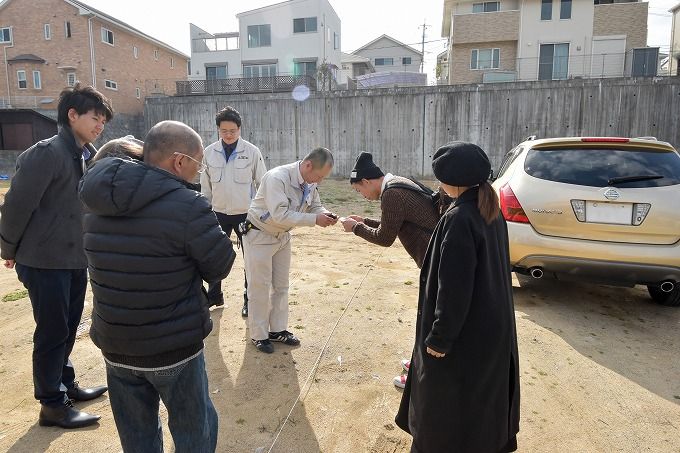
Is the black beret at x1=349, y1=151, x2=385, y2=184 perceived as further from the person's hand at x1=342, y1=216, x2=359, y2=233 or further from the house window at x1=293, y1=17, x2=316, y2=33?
the house window at x1=293, y1=17, x2=316, y2=33

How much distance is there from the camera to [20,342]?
3.83 metres

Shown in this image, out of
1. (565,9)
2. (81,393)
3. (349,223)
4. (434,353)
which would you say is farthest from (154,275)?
(565,9)

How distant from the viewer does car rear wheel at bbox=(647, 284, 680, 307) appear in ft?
14.6

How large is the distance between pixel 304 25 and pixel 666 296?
2932 centimetres

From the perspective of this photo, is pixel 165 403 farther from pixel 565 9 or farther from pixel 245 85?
pixel 565 9

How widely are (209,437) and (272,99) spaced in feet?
59.8

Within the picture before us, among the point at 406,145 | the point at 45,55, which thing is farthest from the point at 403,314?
the point at 45,55

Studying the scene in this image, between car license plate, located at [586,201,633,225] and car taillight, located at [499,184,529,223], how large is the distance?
0.54 m

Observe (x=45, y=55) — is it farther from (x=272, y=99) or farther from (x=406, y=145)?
(x=406, y=145)

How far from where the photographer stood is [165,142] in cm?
177

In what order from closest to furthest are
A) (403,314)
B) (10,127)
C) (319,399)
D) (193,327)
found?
(193,327) < (319,399) < (403,314) < (10,127)

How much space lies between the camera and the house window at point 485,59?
74.7 feet

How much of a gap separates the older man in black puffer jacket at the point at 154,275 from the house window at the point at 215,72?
32512 mm

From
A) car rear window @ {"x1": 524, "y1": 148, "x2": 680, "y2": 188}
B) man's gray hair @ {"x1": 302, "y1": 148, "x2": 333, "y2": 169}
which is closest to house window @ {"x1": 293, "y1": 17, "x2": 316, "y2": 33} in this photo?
car rear window @ {"x1": 524, "y1": 148, "x2": 680, "y2": 188}
